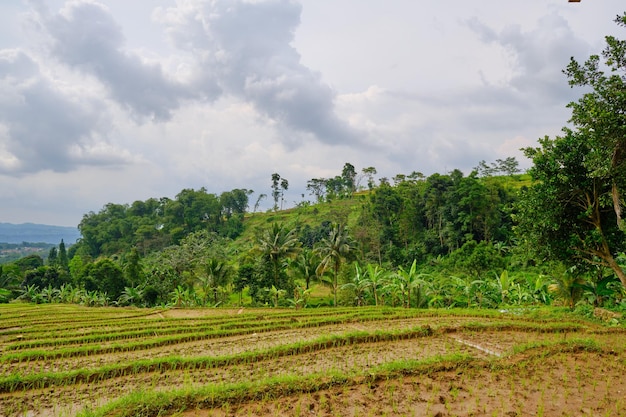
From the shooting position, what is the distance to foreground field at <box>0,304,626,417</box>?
19.7 ft

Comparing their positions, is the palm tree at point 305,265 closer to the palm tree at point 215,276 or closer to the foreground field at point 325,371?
the palm tree at point 215,276

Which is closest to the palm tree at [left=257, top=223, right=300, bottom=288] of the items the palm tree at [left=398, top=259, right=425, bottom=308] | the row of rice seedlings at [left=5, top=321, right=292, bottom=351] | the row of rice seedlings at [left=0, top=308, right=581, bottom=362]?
the palm tree at [left=398, top=259, right=425, bottom=308]

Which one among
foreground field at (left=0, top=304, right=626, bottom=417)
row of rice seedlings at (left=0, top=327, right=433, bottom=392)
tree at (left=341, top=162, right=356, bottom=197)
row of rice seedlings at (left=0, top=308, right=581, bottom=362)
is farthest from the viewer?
tree at (left=341, top=162, right=356, bottom=197)

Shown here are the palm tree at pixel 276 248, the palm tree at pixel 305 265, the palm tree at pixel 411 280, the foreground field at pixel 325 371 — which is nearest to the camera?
the foreground field at pixel 325 371

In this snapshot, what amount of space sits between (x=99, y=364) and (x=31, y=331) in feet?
25.9

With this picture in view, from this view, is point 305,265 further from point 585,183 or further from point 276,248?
point 585,183

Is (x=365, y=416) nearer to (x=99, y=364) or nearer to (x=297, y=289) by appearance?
(x=99, y=364)

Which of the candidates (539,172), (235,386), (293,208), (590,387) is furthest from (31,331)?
(293,208)

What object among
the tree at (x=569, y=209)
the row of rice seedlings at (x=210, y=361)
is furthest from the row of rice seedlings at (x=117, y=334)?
the tree at (x=569, y=209)

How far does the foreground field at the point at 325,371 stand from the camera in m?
6.00

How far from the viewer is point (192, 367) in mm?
8914

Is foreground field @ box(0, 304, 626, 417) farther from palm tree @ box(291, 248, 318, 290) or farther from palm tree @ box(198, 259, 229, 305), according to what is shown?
palm tree @ box(291, 248, 318, 290)

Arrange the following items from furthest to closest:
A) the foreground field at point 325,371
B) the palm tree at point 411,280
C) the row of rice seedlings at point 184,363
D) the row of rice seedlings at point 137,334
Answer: the palm tree at point 411,280, the row of rice seedlings at point 137,334, the row of rice seedlings at point 184,363, the foreground field at point 325,371

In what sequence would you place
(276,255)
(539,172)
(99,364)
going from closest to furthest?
1. (99,364)
2. (539,172)
3. (276,255)
